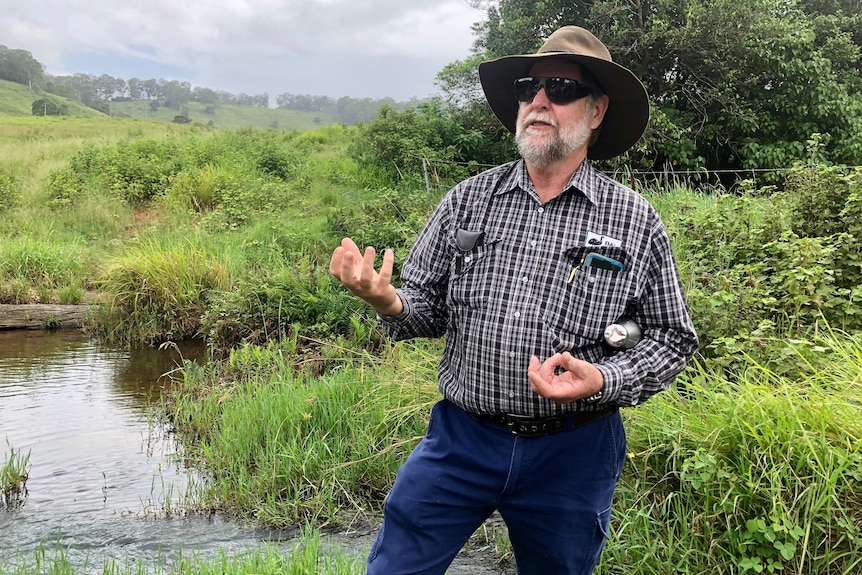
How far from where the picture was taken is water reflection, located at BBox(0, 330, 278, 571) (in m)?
4.05

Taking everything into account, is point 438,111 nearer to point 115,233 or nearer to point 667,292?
point 115,233

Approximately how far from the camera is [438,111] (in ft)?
47.1

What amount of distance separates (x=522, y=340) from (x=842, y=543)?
5.61 ft

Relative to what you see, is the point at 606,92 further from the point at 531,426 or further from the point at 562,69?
the point at 531,426

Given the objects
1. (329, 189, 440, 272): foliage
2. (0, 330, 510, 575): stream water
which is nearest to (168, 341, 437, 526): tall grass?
(0, 330, 510, 575): stream water

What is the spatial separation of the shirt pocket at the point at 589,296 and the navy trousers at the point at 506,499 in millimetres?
312

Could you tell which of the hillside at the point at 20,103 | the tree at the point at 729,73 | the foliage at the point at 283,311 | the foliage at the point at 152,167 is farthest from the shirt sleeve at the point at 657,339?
the hillside at the point at 20,103

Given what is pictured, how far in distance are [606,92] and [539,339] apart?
92 centimetres

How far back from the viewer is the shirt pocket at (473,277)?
7.29 feet

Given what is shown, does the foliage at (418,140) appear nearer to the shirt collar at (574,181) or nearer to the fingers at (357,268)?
the shirt collar at (574,181)

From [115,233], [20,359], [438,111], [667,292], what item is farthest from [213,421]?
[438,111]

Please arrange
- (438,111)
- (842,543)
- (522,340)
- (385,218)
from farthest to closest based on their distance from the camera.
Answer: (438,111)
(385,218)
(842,543)
(522,340)

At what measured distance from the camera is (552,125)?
2271mm

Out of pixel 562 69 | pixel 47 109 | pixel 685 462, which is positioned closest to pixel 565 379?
pixel 562 69
